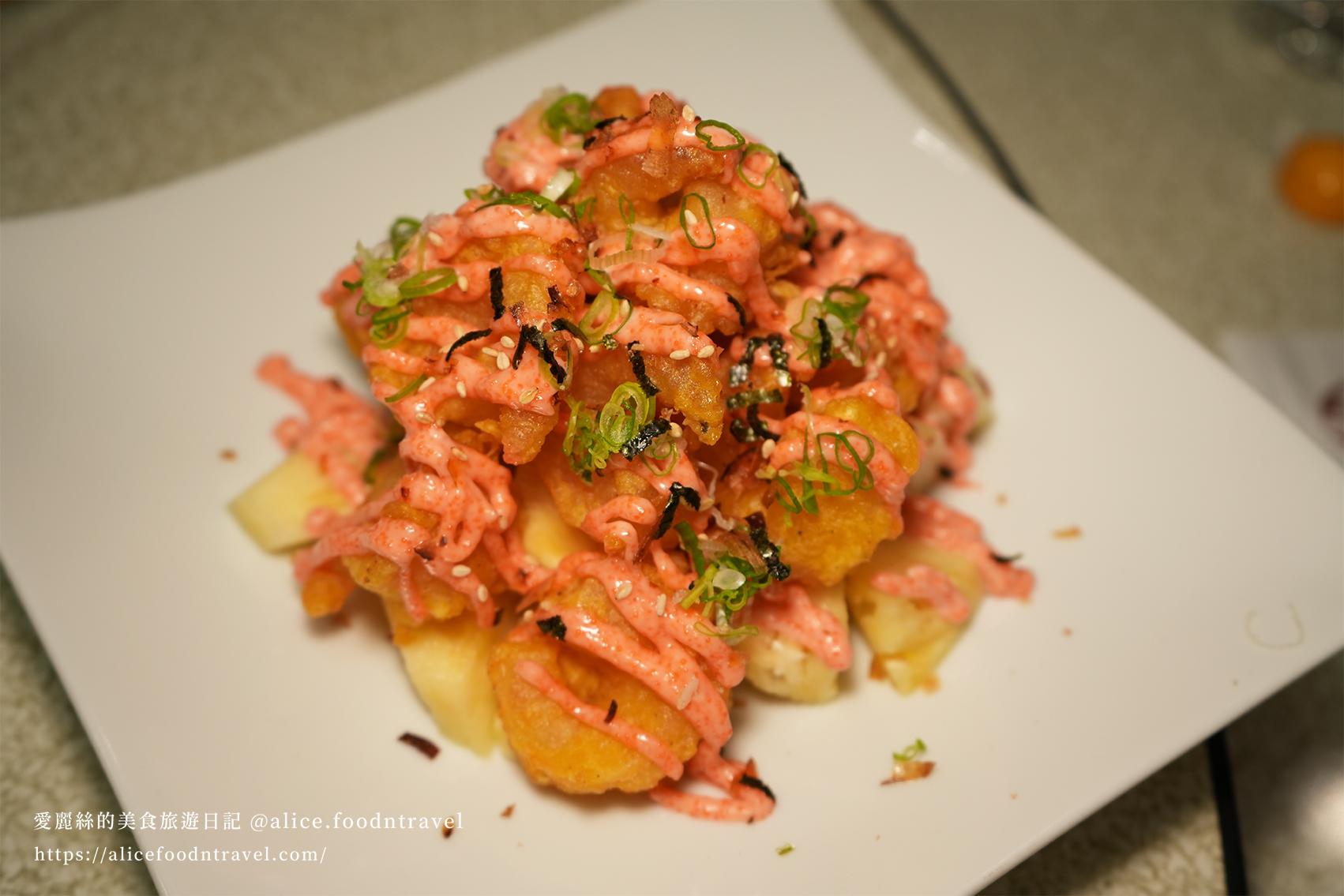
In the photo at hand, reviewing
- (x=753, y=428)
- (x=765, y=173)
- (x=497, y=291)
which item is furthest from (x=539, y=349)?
(x=765, y=173)

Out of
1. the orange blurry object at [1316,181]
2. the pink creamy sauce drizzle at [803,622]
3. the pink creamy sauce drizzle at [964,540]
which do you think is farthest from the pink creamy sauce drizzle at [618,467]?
the orange blurry object at [1316,181]

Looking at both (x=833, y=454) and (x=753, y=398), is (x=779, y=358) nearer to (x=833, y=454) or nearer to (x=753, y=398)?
(x=753, y=398)

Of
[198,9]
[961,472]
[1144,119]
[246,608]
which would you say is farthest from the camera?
[1144,119]

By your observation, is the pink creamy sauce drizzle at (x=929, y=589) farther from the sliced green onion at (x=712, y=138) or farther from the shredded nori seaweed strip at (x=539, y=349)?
the sliced green onion at (x=712, y=138)

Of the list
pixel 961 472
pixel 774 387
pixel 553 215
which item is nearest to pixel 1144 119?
pixel 961 472

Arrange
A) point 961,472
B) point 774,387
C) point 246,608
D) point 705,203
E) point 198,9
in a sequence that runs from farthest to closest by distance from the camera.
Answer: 1. point 198,9
2. point 961,472
3. point 246,608
4. point 774,387
5. point 705,203

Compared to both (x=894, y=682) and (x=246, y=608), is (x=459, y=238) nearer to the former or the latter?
(x=246, y=608)
